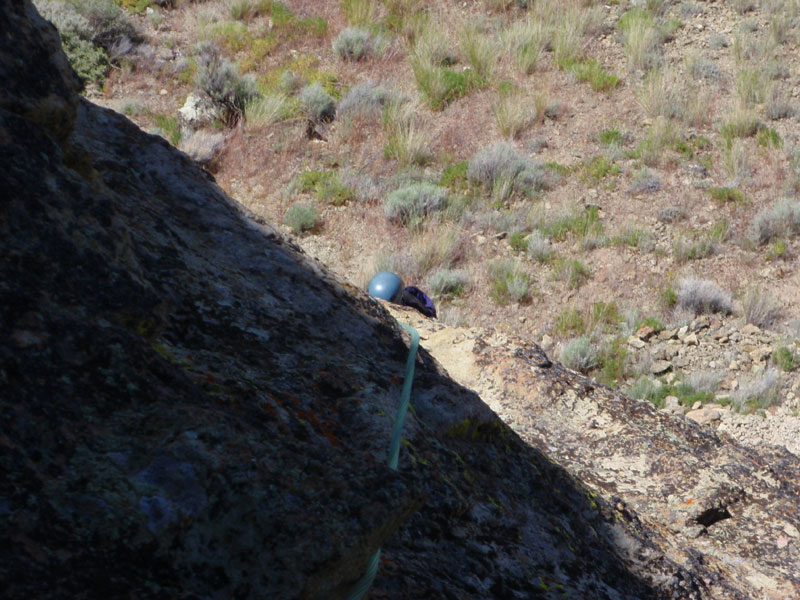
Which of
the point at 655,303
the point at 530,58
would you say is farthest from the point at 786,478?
the point at 530,58

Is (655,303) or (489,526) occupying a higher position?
(489,526)

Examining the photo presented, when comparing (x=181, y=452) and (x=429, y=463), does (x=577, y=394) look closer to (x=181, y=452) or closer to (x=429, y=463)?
(x=429, y=463)

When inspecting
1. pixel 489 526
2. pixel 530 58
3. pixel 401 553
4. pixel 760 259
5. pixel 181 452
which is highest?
pixel 181 452

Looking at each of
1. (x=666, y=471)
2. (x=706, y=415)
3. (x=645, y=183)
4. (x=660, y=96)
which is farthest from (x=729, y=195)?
(x=666, y=471)

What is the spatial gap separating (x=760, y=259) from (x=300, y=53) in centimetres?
771

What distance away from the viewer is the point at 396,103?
34.3 feet

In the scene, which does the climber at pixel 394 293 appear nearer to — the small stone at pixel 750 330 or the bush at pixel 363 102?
the small stone at pixel 750 330

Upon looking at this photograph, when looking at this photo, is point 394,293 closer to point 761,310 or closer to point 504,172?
point 761,310

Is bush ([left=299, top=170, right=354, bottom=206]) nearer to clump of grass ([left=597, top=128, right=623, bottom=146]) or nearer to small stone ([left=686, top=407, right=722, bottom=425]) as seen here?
clump of grass ([left=597, top=128, right=623, bottom=146])

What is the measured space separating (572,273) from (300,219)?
3197 millimetres

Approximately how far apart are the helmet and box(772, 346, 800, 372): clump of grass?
332 cm

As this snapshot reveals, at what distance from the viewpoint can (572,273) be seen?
311 inches

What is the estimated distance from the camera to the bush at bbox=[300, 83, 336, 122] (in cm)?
1045

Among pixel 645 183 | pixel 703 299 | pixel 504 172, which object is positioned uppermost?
pixel 645 183
